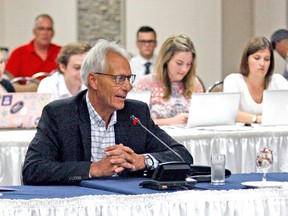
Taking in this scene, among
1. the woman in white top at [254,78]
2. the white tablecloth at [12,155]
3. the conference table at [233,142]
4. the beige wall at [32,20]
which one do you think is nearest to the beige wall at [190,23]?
the beige wall at [32,20]

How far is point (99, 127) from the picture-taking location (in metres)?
4.21

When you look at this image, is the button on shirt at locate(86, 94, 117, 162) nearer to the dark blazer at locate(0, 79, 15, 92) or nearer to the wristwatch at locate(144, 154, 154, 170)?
the wristwatch at locate(144, 154, 154, 170)

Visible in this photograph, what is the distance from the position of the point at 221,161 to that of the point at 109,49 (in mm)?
758

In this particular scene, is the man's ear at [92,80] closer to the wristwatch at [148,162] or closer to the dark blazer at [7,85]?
the wristwatch at [148,162]

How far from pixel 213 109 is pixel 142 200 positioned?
8.86ft

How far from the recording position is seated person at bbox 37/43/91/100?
22.1 feet

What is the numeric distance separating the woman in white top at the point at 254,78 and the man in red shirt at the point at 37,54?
3412 mm

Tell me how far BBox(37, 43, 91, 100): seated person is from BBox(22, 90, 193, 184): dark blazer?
2385 mm

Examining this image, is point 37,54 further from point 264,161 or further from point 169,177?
point 169,177

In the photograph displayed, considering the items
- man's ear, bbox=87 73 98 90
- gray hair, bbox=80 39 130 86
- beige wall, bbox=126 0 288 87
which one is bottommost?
man's ear, bbox=87 73 98 90

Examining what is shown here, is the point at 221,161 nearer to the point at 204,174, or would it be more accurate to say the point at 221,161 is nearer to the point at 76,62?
the point at 204,174

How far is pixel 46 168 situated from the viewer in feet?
13.0

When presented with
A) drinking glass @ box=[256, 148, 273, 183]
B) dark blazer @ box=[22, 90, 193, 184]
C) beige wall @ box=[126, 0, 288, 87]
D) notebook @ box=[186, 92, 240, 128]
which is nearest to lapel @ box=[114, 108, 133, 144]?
dark blazer @ box=[22, 90, 193, 184]

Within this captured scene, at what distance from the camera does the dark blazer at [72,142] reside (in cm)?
395
